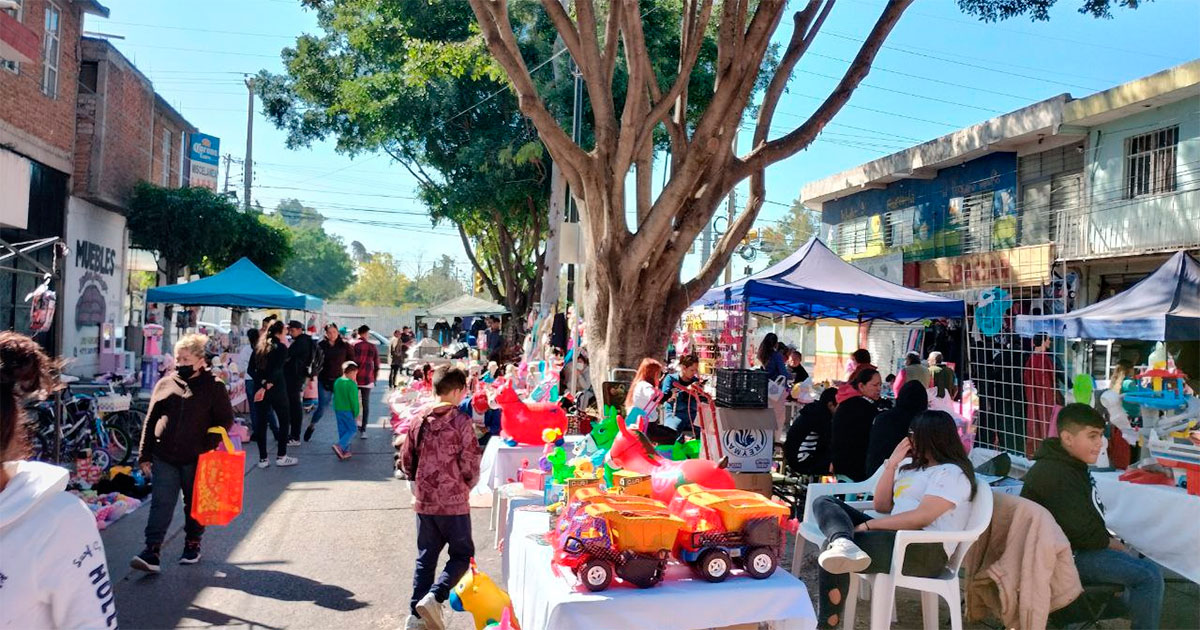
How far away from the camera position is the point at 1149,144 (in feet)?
50.2

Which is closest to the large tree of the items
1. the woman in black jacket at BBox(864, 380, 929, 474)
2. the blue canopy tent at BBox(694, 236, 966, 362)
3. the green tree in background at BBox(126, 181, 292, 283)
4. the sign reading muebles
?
the blue canopy tent at BBox(694, 236, 966, 362)

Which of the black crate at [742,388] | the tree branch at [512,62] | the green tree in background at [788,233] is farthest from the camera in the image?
the green tree in background at [788,233]

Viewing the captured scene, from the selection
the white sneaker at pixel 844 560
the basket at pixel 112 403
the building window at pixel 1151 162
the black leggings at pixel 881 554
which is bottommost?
the black leggings at pixel 881 554

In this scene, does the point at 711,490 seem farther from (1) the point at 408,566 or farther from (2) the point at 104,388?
(2) the point at 104,388

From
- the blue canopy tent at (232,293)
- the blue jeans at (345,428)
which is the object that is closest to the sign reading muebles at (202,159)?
the blue canopy tent at (232,293)

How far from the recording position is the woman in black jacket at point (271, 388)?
9.98 meters

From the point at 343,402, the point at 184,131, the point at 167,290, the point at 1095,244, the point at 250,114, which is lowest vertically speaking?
the point at 343,402

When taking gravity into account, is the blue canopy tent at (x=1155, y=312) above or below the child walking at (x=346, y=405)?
above

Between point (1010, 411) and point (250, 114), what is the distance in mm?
30718

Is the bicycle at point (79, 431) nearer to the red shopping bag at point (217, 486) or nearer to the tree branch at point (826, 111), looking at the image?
the red shopping bag at point (217, 486)

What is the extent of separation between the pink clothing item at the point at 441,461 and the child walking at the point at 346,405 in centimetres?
644

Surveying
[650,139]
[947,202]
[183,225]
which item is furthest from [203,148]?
[947,202]

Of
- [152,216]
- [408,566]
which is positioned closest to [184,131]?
[152,216]

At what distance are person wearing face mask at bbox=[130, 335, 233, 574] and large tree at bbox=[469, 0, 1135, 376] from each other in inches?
158
